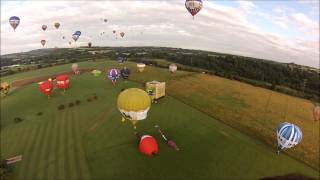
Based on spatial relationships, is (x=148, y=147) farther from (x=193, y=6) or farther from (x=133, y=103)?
(x=193, y=6)

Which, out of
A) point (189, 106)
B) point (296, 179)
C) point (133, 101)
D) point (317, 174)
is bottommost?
point (317, 174)

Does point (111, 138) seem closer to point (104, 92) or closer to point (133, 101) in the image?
point (133, 101)

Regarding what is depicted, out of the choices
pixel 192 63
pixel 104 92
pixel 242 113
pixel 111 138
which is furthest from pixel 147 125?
pixel 192 63

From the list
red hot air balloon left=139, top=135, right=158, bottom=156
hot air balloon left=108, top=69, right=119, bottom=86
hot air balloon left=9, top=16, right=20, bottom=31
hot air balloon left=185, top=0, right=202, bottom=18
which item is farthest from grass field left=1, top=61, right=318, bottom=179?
hot air balloon left=9, top=16, right=20, bottom=31

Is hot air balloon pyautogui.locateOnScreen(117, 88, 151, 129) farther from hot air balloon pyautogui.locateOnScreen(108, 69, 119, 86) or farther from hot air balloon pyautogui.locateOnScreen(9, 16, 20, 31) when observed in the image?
hot air balloon pyautogui.locateOnScreen(9, 16, 20, 31)

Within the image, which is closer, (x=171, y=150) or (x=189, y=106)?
(x=171, y=150)

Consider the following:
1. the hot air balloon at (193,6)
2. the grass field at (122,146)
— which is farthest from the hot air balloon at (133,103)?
the hot air balloon at (193,6)
